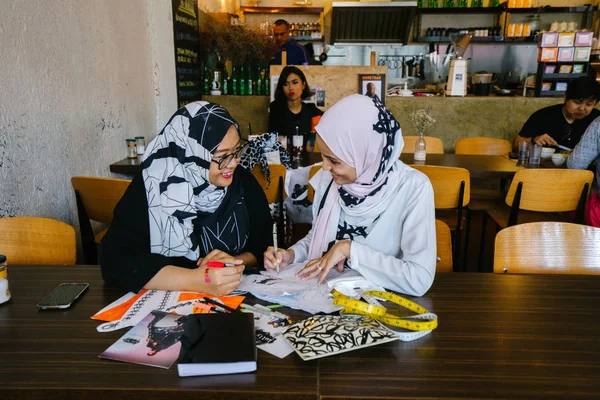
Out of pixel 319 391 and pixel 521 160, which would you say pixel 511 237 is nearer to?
pixel 319 391

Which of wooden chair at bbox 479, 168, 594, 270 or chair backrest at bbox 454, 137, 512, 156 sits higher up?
chair backrest at bbox 454, 137, 512, 156

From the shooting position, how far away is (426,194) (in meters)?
1.45

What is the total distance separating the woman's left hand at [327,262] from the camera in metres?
1.35

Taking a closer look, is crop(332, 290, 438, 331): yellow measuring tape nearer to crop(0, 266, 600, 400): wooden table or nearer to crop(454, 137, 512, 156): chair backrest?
crop(0, 266, 600, 400): wooden table

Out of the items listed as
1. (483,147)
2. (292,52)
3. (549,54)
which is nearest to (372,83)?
(483,147)

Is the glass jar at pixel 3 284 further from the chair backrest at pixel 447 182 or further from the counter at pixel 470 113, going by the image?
the counter at pixel 470 113

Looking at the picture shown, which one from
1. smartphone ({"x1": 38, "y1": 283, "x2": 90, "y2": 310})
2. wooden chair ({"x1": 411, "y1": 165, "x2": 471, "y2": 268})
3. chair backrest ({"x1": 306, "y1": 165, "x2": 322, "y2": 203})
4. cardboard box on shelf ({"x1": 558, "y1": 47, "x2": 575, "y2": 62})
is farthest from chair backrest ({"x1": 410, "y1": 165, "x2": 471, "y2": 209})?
cardboard box on shelf ({"x1": 558, "y1": 47, "x2": 575, "y2": 62})

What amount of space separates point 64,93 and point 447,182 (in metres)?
2.29

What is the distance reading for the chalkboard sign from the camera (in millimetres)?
4384

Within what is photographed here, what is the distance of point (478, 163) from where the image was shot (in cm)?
338

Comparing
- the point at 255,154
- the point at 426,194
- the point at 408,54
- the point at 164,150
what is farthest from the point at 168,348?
the point at 408,54

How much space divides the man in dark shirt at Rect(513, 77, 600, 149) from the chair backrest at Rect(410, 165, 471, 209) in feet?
4.45

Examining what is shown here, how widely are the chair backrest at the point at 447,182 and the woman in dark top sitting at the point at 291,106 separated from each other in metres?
1.83

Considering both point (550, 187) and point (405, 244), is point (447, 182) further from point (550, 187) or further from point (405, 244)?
point (405, 244)
